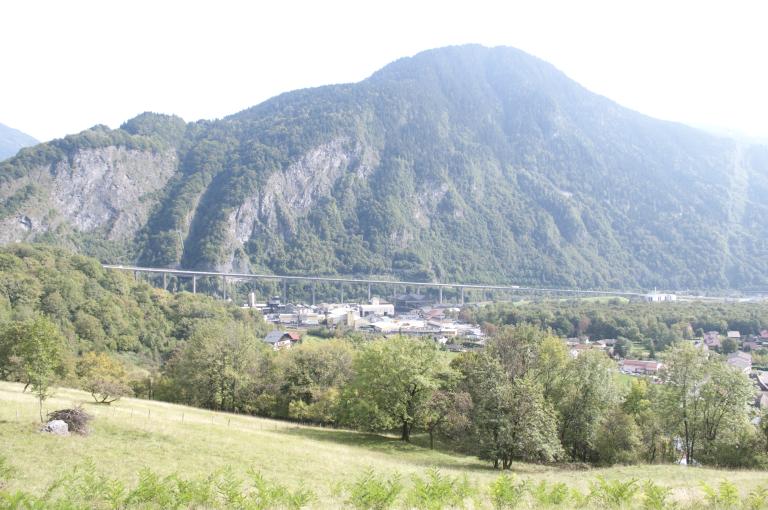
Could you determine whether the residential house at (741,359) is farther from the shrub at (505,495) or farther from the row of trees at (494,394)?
the shrub at (505,495)

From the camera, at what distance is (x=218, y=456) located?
22.5 m

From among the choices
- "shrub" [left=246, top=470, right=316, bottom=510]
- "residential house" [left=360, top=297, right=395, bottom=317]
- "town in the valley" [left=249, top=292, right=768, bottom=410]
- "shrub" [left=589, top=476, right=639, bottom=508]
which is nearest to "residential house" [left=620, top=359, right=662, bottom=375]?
"town in the valley" [left=249, top=292, right=768, bottom=410]

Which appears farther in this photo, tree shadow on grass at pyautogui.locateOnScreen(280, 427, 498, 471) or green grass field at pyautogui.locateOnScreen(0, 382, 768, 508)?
tree shadow on grass at pyautogui.locateOnScreen(280, 427, 498, 471)

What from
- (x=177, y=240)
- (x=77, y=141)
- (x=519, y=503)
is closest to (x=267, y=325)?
(x=519, y=503)

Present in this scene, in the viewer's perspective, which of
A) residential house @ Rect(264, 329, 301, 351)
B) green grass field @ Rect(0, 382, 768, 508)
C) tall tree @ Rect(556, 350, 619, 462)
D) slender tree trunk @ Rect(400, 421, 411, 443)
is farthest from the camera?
residential house @ Rect(264, 329, 301, 351)

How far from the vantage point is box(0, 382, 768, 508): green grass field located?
1842 cm

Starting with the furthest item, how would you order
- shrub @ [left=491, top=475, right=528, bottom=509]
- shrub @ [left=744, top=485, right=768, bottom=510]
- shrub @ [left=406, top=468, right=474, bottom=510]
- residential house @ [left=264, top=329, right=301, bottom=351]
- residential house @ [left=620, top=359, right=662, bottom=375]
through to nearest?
1. residential house @ [left=264, top=329, right=301, bottom=351]
2. residential house @ [left=620, top=359, right=662, bottom=375]
3. shrub @ [left=491, top=475, right=528, bottom=509]
4. shrub @ [left=406, top=468, right=474, bottom=510]
5. shrub @ [left=744, top=485, right=768, bottom=510]

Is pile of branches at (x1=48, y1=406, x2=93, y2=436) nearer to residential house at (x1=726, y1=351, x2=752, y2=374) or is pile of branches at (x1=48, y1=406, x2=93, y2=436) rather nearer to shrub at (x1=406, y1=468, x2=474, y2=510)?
shrub at (x1=406, y1=468, x2=474, y2=510)

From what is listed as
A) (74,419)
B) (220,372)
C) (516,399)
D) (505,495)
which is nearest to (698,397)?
(516,399)

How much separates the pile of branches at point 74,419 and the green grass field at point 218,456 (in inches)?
19.9

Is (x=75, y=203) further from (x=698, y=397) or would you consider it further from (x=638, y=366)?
(x=698, y=397)

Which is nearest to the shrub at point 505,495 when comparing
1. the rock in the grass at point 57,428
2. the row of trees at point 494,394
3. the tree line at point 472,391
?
the tree line at point 472,391

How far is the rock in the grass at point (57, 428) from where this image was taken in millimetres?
21453

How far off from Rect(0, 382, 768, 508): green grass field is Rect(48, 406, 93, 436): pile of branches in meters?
0.50
